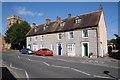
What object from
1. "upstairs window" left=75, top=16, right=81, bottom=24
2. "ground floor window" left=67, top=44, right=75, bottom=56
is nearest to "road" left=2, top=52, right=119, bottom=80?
"ground floor window" left=67, top=44, right=75, bottom=56

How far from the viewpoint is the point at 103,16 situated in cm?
3803

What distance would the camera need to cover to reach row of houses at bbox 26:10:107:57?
33844 mm

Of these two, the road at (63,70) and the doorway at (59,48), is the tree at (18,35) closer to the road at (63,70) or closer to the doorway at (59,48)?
the doorway at (59,48)

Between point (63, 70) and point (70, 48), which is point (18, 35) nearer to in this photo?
point (70, 48)

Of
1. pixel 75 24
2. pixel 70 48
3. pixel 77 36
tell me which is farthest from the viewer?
pixel 75 24

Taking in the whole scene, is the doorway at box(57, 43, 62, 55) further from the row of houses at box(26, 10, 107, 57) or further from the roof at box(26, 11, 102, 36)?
the roof at box(26, 11, 102, 36)

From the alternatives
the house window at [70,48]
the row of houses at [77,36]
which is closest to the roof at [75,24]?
the row of houses at [77,36]

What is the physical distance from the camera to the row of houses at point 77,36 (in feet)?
111

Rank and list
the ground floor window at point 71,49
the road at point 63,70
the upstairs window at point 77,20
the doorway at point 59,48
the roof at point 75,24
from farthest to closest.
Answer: the doorway at point 59,48
the upstairs window at point 77,20
the ground floor window at point 71,49
the roof at point 75,24
the road at point 63,70

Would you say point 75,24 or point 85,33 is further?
point 75,24

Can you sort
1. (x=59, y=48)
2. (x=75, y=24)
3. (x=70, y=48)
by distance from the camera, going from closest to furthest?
(x=70, y=48) < (x=75, y=24) < (x=59, y=48)

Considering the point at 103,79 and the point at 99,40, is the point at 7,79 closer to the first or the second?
the point at 103,79

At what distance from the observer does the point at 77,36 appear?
1460 inches

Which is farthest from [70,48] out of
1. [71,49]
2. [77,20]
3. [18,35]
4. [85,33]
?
[18,35]
